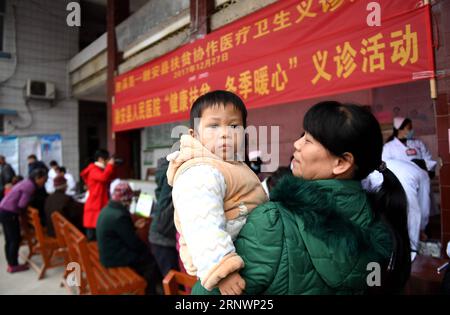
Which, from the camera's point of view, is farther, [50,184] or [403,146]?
[50,184]

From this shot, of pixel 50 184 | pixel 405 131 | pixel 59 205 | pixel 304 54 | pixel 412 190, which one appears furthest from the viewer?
pixel 50 184

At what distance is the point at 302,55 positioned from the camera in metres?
2.35

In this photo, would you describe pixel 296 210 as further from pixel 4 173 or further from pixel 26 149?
pixel 26 149

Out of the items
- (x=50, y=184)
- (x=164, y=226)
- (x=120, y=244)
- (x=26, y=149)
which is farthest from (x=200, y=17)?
(x=26, y=149)

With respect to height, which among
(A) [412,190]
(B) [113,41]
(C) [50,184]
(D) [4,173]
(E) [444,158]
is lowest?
(C) [50,184]

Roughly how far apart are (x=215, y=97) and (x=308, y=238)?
500 millimetres

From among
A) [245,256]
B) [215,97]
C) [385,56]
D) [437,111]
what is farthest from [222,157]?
[437,111]

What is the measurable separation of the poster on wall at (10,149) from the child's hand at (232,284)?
8008mm

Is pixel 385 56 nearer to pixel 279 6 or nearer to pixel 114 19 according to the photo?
pixel 279 6

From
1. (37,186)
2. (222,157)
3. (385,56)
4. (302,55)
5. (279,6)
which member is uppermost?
(279,6)

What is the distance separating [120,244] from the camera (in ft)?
8.63

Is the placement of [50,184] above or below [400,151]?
below

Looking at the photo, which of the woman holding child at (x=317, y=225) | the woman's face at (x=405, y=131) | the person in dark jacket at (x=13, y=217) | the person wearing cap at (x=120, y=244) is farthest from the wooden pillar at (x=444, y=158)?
the person in dark jacket at (x=13, y=217)

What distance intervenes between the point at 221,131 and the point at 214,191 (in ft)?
0.74
